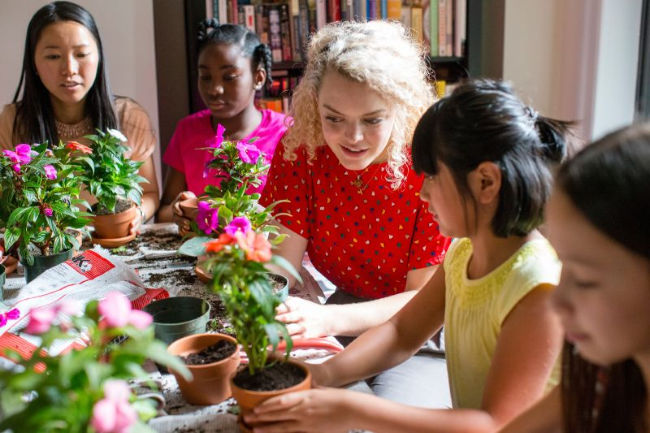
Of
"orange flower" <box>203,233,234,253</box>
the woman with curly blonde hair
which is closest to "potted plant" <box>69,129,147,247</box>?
the woman with curly blonde hair

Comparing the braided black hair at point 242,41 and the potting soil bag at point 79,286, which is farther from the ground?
the braided black hair at point 242,41

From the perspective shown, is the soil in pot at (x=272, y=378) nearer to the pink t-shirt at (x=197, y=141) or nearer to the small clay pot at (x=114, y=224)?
the small clay pot at (x=114, y=224)

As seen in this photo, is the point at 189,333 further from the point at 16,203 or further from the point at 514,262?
the point at 16,203

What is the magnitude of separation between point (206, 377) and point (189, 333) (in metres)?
0.17

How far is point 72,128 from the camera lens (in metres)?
2.47

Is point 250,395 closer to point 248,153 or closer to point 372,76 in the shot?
point 248,153

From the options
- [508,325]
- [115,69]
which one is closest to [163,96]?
[115,69]

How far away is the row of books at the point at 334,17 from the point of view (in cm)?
325

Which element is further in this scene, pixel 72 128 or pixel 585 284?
pixel 72 128

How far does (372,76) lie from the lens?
1438 mm

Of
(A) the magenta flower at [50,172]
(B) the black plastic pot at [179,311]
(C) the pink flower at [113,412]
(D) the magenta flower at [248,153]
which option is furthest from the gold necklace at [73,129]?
(C) the pink flower at [113,412]

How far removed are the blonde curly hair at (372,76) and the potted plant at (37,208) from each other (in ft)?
1.85

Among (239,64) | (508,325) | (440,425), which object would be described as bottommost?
(440,425)

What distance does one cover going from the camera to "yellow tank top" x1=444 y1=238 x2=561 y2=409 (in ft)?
3.23
